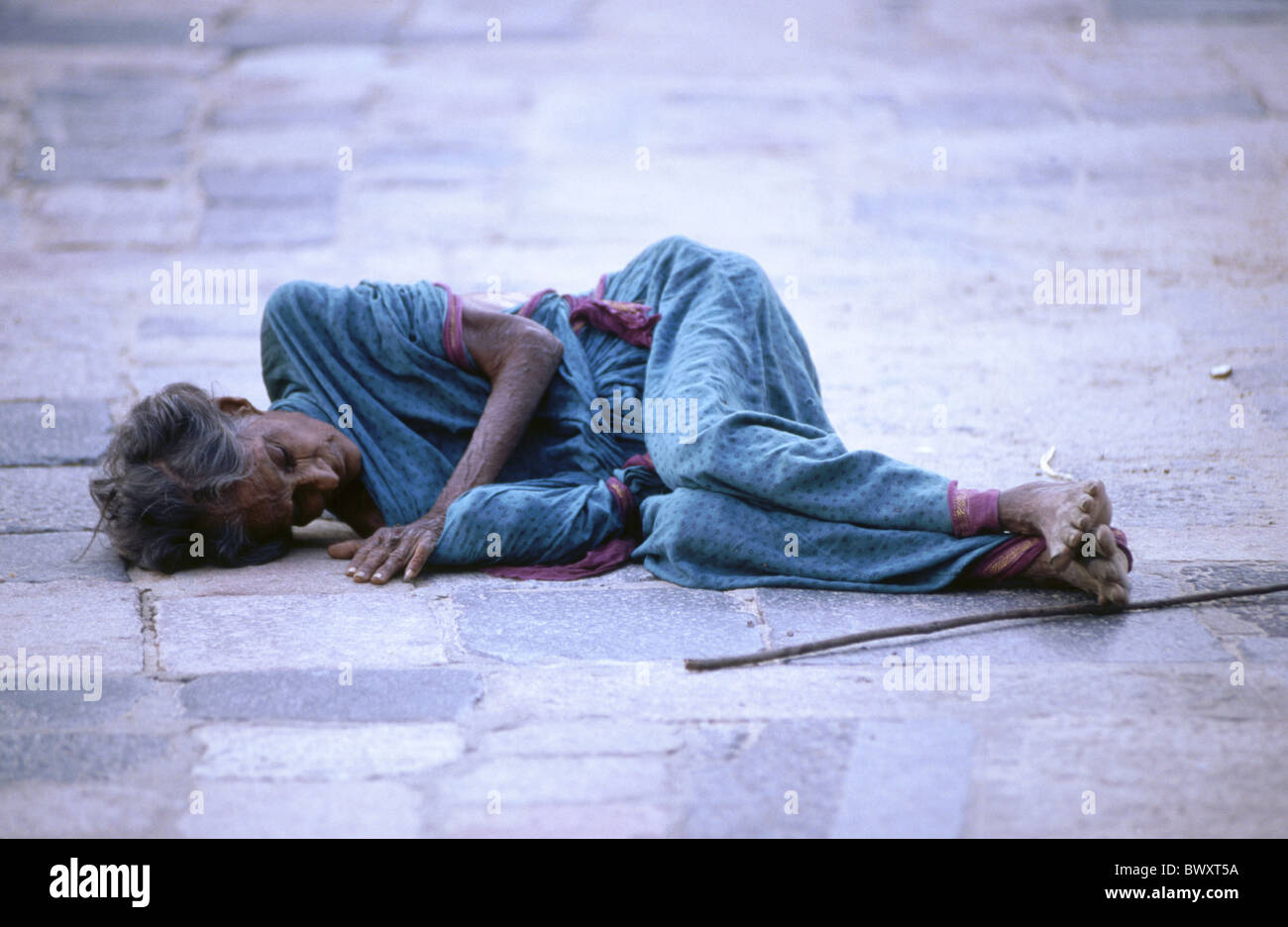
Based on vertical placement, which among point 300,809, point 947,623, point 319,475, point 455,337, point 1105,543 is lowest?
point 300,809

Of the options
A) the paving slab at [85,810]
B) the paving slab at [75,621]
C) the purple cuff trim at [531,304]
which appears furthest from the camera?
the purple cuff trim at [531,304]

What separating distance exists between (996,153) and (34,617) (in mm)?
5370

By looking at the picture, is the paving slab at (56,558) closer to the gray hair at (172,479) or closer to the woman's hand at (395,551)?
the gray hair at (172,479)

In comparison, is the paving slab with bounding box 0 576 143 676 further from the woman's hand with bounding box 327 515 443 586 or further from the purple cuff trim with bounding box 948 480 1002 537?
the purple cuff trim with bounding box 948 480 1002 537

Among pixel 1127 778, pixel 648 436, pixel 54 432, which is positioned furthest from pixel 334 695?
pixel 54 432

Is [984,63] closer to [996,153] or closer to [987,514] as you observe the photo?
[996,153]

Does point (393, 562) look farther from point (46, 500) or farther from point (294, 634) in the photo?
point (46, 500)

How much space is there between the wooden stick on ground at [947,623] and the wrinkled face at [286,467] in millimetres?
1159

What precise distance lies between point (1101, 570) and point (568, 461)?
4.64ft

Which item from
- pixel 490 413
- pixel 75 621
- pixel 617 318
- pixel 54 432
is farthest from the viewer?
pixel 54 432

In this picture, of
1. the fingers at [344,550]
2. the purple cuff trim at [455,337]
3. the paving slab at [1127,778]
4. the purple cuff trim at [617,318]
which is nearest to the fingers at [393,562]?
the fingers at [344,550]

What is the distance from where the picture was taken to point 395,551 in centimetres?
333

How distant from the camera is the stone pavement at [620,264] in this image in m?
2.35

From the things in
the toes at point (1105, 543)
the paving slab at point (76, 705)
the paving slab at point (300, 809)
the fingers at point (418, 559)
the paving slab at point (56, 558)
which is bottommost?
the paving slab at point (300, 809)
